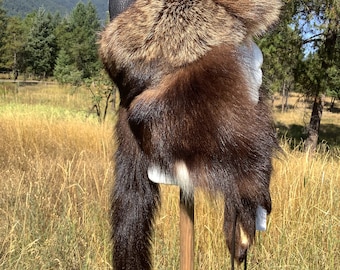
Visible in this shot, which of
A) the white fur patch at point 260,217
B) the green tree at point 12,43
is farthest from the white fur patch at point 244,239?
Answer: the green tree at point 12,43

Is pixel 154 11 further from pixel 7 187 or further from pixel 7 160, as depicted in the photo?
pixel 7 160

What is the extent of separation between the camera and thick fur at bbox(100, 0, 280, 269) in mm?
723

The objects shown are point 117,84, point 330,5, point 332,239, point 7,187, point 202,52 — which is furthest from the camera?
point 330,5

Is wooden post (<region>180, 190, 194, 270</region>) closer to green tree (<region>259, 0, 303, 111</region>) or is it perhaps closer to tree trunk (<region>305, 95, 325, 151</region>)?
green tree (<region>259, 0, 303, 111</region>)

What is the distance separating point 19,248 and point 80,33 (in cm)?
2635

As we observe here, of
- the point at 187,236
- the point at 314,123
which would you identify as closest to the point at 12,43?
the point at 314,123

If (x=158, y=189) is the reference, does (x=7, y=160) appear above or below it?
below

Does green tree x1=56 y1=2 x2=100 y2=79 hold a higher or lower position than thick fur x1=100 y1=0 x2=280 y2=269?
lower

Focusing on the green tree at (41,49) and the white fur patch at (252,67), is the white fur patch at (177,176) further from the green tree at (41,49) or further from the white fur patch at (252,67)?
the green tree at (41,49)

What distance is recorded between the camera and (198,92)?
2.38ft

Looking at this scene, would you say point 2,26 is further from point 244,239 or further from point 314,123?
point 244,239

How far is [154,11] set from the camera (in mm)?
787

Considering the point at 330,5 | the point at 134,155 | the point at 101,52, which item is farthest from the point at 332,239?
the point at 330,5

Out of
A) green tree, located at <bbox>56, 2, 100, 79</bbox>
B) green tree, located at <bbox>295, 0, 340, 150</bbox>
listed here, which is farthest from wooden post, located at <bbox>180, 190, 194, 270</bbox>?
green tree, located at <bbox>56, 2, 100, 79</bbox>
